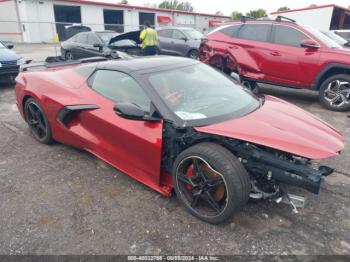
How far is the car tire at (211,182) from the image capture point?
2418 mm

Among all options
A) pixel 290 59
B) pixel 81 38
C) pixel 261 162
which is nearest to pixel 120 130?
pixel 261 162

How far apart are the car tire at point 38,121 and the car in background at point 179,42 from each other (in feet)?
24.0

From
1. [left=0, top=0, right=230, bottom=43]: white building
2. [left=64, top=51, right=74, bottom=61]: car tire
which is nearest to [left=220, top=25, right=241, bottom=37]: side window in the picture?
[left=64, top=51, right=74, bottom=61]: car tire

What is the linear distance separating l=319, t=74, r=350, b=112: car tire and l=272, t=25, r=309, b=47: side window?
1034 mm

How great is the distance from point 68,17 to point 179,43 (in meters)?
22.2

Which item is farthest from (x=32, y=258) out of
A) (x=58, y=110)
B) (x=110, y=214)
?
(x=58, y=110)

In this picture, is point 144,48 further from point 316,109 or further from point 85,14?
point 85,14

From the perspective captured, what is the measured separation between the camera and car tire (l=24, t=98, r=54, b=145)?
4.09 metres

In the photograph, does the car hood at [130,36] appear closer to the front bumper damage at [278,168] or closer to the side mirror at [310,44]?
the side mirror at [310,44]

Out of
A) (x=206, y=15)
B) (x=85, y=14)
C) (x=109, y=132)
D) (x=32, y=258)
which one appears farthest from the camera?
(x=206, y=15)

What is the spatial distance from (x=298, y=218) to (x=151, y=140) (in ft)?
5.07

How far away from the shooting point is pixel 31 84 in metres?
4.20

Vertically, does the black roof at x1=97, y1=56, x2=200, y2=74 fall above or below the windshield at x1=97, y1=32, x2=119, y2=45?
above

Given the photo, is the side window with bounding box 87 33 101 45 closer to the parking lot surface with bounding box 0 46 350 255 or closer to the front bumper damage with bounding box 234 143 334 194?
the parking lot surface with bounding box 0 46 350 255
